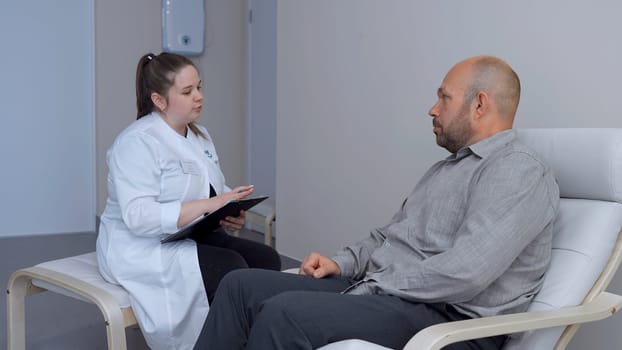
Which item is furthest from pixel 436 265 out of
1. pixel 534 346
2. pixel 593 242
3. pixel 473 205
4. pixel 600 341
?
pixel 600 341

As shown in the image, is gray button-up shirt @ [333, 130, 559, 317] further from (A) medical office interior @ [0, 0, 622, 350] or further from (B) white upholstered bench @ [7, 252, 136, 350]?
(B) white upholstered bench @ [7, 252, 136, 350]

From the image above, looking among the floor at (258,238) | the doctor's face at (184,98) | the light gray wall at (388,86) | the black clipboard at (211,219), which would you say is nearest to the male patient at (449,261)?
the black clipboard at (211,219)

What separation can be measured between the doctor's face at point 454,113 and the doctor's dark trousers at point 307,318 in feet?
1.55

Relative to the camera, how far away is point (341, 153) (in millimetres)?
3254

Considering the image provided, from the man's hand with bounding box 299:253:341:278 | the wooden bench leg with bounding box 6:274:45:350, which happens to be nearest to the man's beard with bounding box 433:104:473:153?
the man's hand with bounding box 299:253:341:278

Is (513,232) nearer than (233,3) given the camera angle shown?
Yes

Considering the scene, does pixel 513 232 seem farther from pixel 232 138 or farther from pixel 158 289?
pixel 232 138

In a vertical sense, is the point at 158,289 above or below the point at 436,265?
below

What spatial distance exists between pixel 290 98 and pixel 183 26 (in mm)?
1628

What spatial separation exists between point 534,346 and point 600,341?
63cm

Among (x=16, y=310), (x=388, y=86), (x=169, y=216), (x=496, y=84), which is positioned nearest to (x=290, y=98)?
(x=388, y=86)

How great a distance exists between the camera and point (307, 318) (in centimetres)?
147

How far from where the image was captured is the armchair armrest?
51.9 inches

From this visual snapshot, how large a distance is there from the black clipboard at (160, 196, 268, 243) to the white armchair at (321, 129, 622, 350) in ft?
2.42
